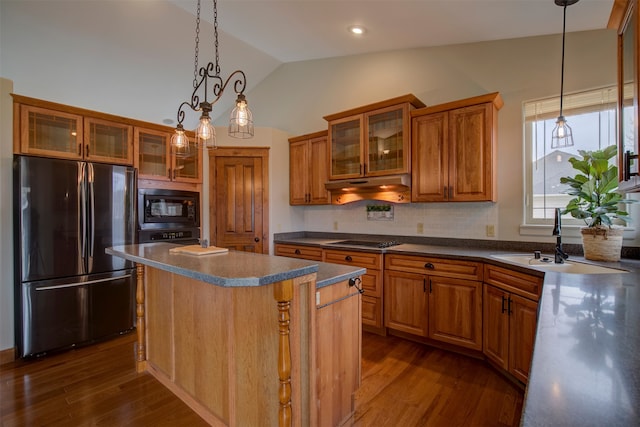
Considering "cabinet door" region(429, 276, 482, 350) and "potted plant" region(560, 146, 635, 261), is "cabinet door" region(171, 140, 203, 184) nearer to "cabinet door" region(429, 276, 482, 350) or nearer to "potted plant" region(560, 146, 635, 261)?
"cabinet door" region(429, 276, 482, 350)

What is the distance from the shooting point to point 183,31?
3363 millimetres

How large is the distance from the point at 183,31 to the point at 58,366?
137 inches

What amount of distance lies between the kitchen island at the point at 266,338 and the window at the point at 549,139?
6.74ft

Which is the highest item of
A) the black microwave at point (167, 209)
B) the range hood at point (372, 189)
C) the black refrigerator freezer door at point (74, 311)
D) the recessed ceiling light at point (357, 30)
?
the recessed ceiling light at point (357, 30)

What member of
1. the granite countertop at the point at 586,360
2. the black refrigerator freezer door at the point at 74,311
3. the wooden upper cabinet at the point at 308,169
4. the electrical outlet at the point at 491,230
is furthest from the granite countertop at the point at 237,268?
the wooden upper cabinet at the point at 308,169

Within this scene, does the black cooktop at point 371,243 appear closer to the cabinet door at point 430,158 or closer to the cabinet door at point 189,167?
the cabinet door at point 430,158

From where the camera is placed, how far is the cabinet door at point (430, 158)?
3057mm

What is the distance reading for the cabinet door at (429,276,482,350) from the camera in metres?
2.63

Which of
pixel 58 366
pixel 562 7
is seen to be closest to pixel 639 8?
pixel 562 7

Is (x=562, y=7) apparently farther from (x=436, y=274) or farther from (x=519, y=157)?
(x=436, y=274)

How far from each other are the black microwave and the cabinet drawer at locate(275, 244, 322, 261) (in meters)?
1.12

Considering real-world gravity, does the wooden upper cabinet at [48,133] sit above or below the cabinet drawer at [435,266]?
above

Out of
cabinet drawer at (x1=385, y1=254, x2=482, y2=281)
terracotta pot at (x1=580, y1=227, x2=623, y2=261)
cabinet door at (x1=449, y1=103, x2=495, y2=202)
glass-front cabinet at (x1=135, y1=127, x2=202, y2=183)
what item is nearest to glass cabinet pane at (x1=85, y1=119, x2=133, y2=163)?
glass-front cabinet at (x1=135, y1=127, x2=202, y2=183)

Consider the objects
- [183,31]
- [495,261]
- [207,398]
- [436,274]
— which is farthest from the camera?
[183,31]
